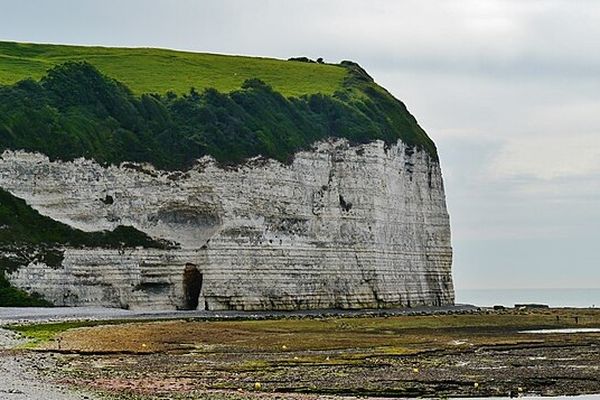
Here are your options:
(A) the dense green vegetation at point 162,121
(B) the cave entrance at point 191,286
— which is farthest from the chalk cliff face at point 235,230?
(A) the dense green vegetation at point 162,121

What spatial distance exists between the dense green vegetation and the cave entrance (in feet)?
22.9

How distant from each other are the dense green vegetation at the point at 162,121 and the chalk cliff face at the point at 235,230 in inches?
40.6

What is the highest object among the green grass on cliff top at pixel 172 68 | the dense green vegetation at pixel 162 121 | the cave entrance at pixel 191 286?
the green grass on cliff top at pixel 172 68

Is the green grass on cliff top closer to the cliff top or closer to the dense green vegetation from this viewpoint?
the cliff top

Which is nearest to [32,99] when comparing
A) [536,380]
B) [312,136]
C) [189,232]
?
[189,232]

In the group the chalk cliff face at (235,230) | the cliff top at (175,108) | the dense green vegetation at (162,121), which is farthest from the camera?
the cliff top at (175,108)

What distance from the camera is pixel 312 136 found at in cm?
8312

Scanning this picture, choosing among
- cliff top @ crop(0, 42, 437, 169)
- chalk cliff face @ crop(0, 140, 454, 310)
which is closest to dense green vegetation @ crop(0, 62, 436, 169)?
cliff top @ crop(0, 42, 437, 169)

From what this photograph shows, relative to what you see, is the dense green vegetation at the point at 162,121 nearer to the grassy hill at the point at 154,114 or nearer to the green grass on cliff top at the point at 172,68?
the grassy hill at the point at 154,114

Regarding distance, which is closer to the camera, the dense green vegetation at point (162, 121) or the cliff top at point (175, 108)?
the dense green vegetation at point (162, 121)

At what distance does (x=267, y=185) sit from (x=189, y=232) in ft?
21.5

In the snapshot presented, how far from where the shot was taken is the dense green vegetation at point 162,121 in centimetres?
7238

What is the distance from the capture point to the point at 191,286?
74625 millimetres

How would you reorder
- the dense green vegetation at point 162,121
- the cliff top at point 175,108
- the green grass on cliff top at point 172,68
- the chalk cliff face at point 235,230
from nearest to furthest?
the chalk cliff face at point 235,230
the dense green vegetation at point 162,121
the cliff top at point 175,108
the green grass on cliff top at point 172,68
